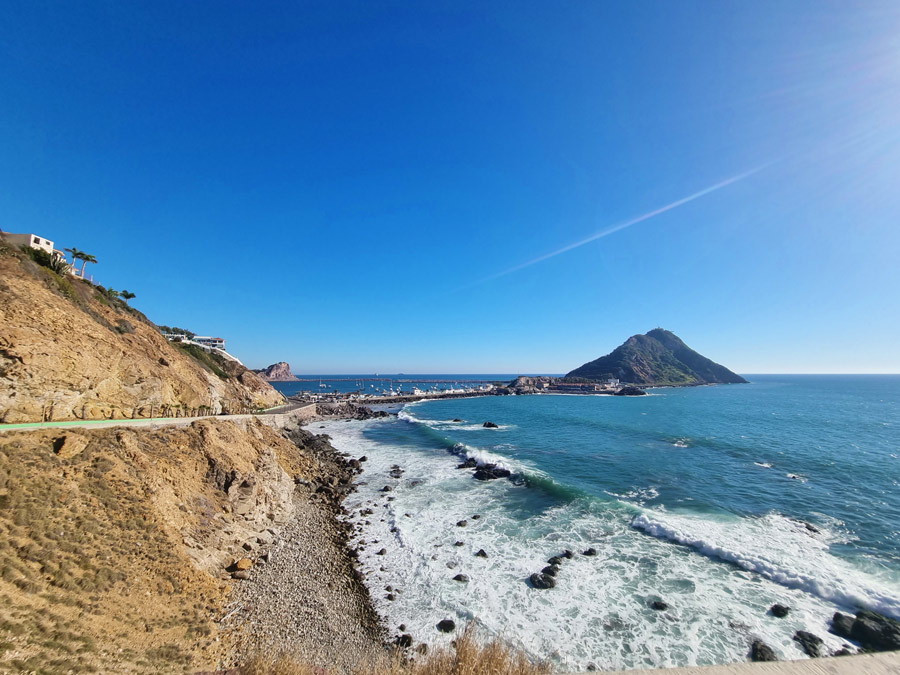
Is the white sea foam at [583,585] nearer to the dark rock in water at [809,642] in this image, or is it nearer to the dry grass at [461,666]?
the dark rock in water at [809,642]

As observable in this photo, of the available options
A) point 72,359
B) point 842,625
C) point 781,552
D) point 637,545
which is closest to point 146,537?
point 72,359

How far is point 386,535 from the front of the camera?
19.8 m

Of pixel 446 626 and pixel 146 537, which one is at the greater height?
pixel 146 537

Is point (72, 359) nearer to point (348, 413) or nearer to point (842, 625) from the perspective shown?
point (842, 625)

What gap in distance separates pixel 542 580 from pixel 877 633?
38.6 feet

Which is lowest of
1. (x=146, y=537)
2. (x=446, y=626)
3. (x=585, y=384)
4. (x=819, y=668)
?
(x=446, y=626)

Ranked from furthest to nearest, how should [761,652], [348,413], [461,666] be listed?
[348,413]
[761,652]
[461,666]

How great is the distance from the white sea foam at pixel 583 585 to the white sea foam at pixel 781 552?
0.15 m

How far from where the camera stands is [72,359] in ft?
56.3

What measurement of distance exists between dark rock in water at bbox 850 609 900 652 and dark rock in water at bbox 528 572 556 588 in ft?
35.1

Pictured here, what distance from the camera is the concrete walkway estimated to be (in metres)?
4.84

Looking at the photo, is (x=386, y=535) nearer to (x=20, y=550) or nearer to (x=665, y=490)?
(x=20, y=550)

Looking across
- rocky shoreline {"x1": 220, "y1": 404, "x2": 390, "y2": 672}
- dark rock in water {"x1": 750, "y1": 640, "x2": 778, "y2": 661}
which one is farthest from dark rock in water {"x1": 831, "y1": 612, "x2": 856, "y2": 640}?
rocky shoreline {"x1": 220, "y1": 404, "x2": 390, "y2": 672}

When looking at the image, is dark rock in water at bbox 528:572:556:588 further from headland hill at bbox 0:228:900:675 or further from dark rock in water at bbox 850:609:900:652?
dark rock in water at bbox 850:609:900:652
